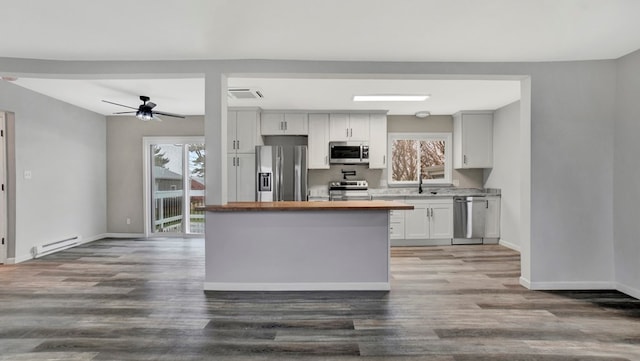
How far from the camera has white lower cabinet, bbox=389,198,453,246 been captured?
5.72 metres

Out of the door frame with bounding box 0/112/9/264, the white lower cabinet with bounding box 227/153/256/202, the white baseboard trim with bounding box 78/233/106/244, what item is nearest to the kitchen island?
the white lower cabinet with bounding box 227/153/256/202

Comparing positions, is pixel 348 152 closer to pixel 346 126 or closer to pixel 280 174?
pixel 346 126

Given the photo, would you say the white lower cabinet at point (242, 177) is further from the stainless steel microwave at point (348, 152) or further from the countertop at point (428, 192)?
the countertop at point (428, 192)

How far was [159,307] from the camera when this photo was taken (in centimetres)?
302

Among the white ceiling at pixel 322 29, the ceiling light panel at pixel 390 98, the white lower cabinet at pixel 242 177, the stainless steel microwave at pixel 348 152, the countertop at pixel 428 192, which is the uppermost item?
the white ceiling at pixel 322 29

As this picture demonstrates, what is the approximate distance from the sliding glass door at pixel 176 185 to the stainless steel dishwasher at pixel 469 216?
4.74 meters

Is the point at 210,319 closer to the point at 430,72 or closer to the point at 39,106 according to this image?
the point at 430,72

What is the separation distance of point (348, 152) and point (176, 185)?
3.47 metres

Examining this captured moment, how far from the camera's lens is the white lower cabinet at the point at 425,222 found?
225 inches

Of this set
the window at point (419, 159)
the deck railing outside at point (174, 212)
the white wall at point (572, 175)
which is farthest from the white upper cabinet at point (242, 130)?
the white wall at point (572, 175)

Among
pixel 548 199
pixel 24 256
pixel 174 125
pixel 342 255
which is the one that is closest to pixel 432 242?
pixel 548 199

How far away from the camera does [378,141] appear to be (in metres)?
5.98

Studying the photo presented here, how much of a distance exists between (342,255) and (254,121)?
314 cm

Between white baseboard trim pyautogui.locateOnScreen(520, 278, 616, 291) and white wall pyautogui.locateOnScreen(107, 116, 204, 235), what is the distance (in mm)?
5840
